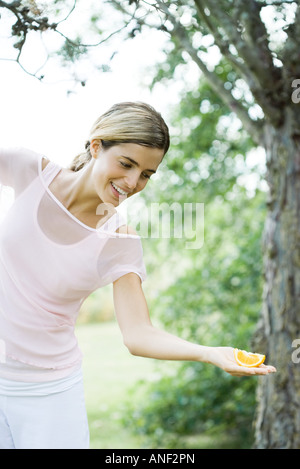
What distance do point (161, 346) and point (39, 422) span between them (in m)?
0.35

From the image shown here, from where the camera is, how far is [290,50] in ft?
7.59

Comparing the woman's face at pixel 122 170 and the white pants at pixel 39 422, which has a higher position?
the woman's face at pixel 122 170

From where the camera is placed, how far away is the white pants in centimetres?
138

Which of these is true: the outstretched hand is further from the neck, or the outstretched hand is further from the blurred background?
the blurred background

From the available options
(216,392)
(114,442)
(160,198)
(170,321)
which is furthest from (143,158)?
(114,442)

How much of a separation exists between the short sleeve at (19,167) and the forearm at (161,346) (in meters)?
0.47

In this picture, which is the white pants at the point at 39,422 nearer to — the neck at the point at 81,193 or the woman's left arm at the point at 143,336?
the woman's left arm at the point at 143,336

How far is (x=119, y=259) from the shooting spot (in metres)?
1.49

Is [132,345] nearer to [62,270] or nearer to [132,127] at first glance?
[62,270]

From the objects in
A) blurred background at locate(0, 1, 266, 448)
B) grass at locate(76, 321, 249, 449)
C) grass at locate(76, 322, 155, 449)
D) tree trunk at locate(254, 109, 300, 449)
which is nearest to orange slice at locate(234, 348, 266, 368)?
tree trunk at locate(254, 109, 300, 449)

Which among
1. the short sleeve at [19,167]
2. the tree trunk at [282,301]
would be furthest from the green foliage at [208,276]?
the short sleeve at [19,167]

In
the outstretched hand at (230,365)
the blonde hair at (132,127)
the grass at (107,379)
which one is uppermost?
the blonde hair at (132,127)

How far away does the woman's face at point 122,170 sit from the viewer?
1.39m

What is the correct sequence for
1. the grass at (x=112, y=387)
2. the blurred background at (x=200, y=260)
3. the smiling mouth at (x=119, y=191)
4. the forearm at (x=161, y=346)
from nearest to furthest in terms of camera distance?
the forearm at (x=161, y=346)
the smiling mouth at (x=119, y=191)
the blurred background at (x=200, y=260)
the grass at (x=112, y=387)
